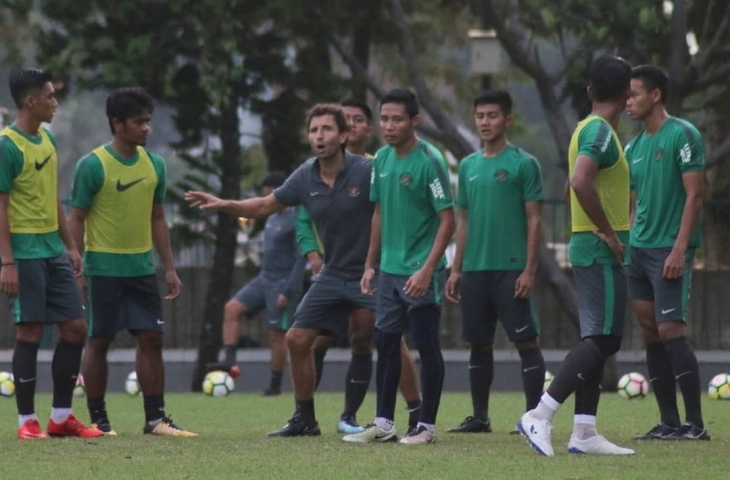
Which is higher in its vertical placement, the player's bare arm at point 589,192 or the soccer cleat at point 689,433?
the player's bare arm at point 589,192

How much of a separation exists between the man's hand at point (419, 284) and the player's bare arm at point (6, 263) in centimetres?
243

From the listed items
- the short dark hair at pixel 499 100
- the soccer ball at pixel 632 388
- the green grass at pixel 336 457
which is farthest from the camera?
the soccer ball at pixel 632 388

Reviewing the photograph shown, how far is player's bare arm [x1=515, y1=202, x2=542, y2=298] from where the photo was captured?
11.0 m

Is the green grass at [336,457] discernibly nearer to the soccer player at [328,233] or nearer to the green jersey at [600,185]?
the soccer player at [328,233]

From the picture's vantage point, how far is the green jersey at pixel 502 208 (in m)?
11.2

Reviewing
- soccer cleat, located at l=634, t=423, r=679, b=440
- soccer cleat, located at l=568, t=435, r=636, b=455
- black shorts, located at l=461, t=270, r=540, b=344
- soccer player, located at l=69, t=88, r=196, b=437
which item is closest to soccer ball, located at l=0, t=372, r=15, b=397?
soccer player, located at l=69, t=88, r=196, b=437

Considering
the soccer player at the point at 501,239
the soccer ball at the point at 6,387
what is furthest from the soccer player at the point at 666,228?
the soccer ball at the point at 6,387

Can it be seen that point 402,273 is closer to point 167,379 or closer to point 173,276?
point 173,276

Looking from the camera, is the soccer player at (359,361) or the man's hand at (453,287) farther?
the man's hand at (453,287)

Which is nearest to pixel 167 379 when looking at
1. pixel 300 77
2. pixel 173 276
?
pixel 300 77

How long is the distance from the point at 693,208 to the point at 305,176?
2.53 m

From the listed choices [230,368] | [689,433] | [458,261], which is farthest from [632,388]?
[689,433]

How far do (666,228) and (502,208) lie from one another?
4.35 feet

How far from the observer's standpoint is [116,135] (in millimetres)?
10930
